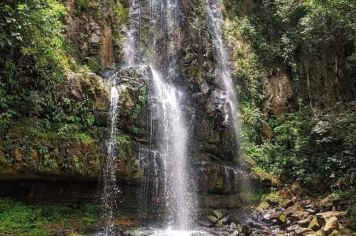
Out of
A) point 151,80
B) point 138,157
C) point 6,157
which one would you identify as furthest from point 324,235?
point 6,157

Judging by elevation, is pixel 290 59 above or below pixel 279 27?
below

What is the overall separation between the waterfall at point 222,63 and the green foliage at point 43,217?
24.1ft

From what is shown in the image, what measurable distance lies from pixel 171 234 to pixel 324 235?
4.67m

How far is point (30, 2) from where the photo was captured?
10.9 meters

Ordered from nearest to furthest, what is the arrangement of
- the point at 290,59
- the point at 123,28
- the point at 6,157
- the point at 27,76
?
1. the point at 6,157
2. the point at 27,76
3. the point at 123,28
4. the point at 290,59

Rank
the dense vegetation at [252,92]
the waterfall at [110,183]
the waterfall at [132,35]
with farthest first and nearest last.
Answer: the waterfall at [132,35] < the waterfall at [110,183] < the dense vegetation at [252,92]

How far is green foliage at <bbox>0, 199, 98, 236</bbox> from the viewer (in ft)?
34.6

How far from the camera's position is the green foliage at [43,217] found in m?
10.5

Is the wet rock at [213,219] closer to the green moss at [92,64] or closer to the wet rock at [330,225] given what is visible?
the wet rock at [330,225]

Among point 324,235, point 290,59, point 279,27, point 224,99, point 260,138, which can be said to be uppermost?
point 279,27

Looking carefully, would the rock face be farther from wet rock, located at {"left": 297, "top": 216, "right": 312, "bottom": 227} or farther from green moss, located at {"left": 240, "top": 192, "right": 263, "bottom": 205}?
wet rock, located at {"left": 297, "top": 216, "right": 312, "bottom": 227}

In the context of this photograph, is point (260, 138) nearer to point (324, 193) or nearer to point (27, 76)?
point (324, 193)

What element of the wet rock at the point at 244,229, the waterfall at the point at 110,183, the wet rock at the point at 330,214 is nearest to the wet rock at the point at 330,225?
the wet rock at the point at 330,214

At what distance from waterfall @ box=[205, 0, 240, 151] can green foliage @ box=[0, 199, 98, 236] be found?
7.35 m
